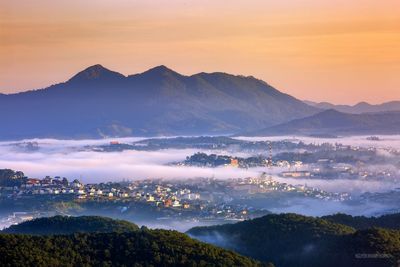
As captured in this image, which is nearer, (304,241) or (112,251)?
(112,251)

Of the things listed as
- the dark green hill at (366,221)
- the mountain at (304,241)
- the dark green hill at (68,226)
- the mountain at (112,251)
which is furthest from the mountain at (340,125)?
the mountain at (112,251)

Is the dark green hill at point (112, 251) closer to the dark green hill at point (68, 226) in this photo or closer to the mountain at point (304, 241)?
the mountain at point (304, 241)

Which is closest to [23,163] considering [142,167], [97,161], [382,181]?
[97,161]

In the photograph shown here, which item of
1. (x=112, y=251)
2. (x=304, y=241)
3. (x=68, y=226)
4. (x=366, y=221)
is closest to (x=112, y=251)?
(x=112, y=251)

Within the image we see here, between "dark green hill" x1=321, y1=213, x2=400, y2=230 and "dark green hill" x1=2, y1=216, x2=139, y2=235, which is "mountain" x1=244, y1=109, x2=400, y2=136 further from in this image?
"dark green hill" x1=2, y1=216, x2=139, y2=235

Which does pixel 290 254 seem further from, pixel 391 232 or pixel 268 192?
pixel 268 192

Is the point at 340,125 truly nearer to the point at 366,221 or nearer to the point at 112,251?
the point at 366,221

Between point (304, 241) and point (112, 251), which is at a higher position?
point (112, 251)
